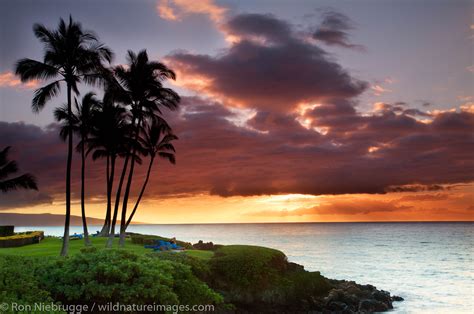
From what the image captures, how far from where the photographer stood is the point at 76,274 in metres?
18.2

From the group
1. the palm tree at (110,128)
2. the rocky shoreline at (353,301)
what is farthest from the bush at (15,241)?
the rocky shoreline at (353,301)

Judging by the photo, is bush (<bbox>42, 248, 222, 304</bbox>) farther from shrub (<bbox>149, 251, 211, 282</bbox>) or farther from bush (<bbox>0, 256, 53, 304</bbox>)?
shrub (<bbox>149, 251, 211, 282</bbox>)

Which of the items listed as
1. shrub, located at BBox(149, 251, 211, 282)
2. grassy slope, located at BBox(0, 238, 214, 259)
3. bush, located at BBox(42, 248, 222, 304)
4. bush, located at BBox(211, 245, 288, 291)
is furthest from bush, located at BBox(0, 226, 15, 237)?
bush, located at BBox(42, 248, 222, 304)

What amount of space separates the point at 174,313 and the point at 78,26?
27195mm

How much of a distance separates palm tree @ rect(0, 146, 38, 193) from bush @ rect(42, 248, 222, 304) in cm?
3422

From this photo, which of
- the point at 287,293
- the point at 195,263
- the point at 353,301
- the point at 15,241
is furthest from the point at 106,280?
the point at 15,241

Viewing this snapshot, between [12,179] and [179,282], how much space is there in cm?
3763

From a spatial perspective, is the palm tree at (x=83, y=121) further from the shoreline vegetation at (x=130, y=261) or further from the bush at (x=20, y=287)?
the bush at (x=20, y=287)

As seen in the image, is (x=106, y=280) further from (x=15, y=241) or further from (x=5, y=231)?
(x=5, y=231)

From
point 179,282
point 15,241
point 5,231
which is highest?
point 5,231

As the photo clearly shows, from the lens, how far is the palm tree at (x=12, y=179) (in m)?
50.8

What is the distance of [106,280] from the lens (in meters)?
18.2

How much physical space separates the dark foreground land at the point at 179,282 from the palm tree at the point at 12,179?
25.7 metres

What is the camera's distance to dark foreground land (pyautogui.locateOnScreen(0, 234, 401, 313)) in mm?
17875
